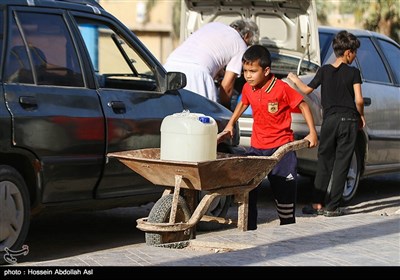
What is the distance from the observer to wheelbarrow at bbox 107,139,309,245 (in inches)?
280

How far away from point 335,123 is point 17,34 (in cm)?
395

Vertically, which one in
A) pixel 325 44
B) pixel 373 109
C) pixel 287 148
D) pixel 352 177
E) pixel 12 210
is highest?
pixel 325 44

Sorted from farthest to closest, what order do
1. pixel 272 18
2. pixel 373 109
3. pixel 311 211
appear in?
pixel 272 18, pixel 373 109, pixel 311 211

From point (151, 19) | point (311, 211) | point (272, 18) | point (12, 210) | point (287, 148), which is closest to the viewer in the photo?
point (12, 210)

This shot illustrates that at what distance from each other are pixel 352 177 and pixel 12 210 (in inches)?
200

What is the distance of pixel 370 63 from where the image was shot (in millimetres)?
11961

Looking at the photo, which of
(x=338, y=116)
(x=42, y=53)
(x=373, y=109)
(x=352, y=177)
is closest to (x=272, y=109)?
(x=42, y=53)

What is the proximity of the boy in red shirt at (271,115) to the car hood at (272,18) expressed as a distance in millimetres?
3608

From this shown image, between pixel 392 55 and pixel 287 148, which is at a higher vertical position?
pixel 392 55

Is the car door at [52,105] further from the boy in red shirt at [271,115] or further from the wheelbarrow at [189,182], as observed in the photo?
the boy in red shirt at [271,115]

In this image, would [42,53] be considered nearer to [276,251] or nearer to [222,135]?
[222,135]

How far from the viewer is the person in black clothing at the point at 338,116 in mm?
10281

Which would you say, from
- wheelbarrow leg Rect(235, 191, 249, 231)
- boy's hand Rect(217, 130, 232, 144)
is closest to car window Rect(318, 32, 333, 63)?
boy's hand Rect(217, 130, 232, 144)

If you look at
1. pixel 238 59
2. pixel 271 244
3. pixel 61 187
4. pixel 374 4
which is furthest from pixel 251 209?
pixel 374 4
